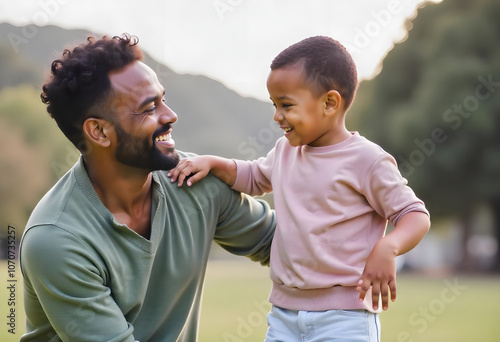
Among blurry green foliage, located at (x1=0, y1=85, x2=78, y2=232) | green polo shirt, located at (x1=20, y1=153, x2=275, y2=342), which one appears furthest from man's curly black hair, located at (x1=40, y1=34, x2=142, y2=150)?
blurry green foliage, located at (x1=0, y1=85, x2=78, y2=232)

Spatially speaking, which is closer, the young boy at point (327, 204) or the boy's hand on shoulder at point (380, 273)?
the boy's hand on shoulder at point (380, 273)

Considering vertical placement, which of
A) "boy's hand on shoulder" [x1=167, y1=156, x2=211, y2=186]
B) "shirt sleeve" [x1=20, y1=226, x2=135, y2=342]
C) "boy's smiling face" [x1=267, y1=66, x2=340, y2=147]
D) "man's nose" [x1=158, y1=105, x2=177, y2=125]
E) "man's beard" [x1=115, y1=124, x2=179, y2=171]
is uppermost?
"boy's smiling face" [x1=267, y1=66, x2=340, y2=147]

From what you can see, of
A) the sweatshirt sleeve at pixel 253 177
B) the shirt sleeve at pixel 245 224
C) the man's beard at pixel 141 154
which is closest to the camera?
the man's beard at pixel 141 154

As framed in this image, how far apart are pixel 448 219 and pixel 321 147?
59.7 feet

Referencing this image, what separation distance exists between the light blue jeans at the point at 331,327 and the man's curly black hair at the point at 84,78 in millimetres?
1099

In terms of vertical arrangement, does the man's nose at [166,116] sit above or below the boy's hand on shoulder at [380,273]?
above

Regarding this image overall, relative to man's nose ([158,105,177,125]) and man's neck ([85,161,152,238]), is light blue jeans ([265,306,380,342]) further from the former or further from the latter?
man's nose ([158,105,177,125])

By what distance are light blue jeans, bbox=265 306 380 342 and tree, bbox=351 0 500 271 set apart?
16159mm

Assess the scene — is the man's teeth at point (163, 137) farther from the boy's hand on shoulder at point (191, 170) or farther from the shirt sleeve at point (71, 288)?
the shirt sleeve at point (71, 288)

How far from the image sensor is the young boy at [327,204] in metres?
2.51

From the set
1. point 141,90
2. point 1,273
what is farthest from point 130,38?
point 1,273

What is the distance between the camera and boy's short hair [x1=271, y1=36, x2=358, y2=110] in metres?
2.58

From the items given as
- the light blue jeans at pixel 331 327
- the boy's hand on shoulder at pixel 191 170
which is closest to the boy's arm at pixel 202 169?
the boy's hand on shoulder at pixel 191 170

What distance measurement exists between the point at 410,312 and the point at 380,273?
429 inches
